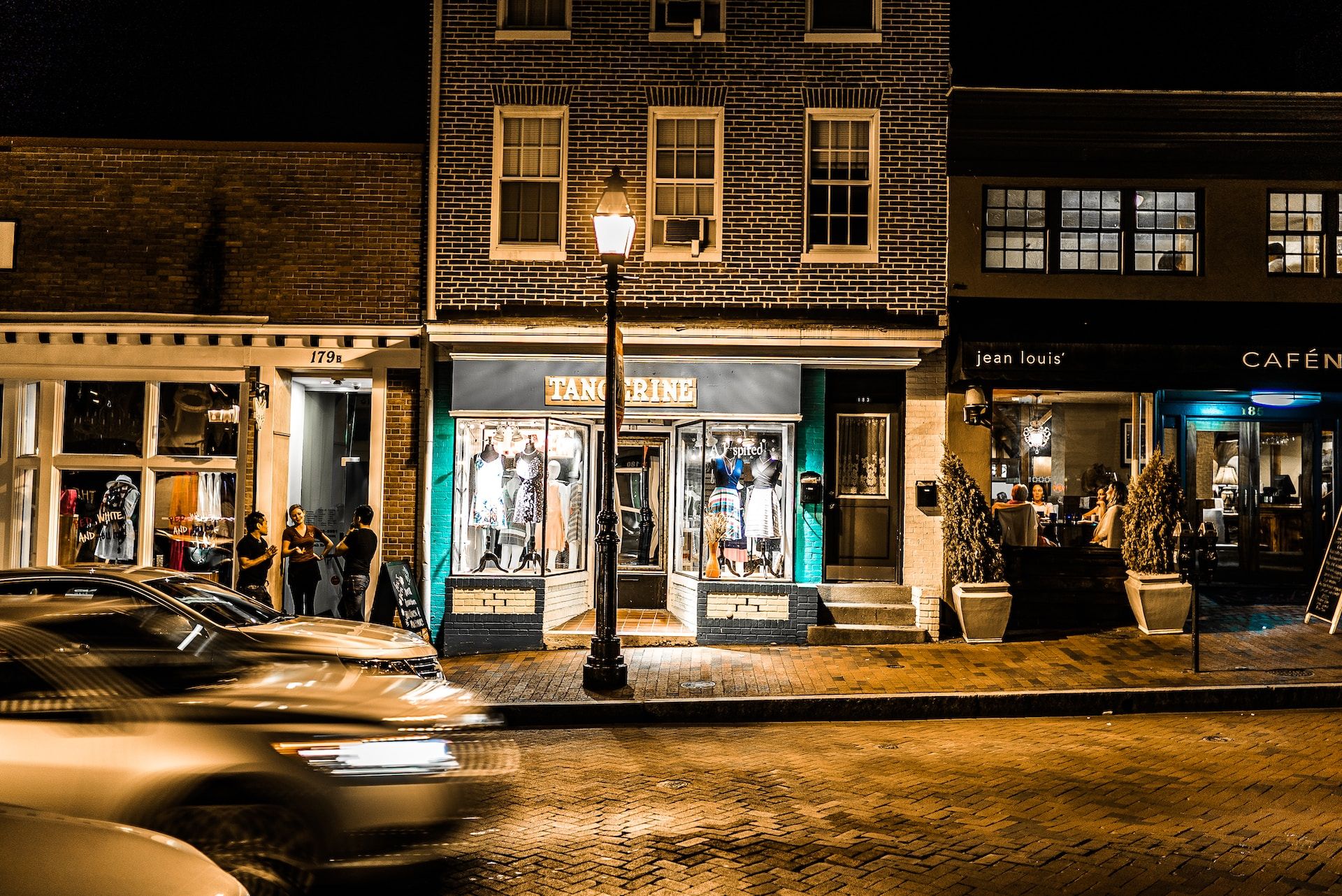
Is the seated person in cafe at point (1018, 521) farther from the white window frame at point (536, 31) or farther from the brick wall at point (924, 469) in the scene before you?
the white window frame at point (536, 31)

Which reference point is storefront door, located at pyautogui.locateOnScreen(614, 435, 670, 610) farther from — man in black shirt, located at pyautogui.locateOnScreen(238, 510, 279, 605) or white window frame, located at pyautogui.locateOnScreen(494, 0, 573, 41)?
white window frame, located at pyautogui.locateOnScreen(494, 0, 573, 41)

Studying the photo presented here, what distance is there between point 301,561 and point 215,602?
4.53 meters

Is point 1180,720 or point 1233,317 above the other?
point 1233,317

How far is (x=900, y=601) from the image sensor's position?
13.7 metres

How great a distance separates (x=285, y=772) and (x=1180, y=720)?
27.2ft

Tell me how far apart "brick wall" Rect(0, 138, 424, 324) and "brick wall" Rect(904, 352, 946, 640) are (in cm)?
696

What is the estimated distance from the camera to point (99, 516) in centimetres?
1400

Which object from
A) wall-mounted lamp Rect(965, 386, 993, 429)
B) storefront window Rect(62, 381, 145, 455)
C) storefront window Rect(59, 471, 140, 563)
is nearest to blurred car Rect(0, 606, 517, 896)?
storefront window Rect(59, 471, 140, 563)

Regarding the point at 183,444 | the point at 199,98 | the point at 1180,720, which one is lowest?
the point at 1180,720

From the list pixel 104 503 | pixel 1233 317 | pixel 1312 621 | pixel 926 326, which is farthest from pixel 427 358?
pixel 1312 621

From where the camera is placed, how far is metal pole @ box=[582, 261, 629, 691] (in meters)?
10.7

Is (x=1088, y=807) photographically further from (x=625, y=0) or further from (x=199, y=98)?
(x=199, y=98)

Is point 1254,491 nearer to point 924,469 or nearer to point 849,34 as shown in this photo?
point 924,469

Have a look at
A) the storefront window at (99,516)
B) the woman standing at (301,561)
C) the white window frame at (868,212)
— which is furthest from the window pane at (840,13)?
the storefront window at (99,516)
